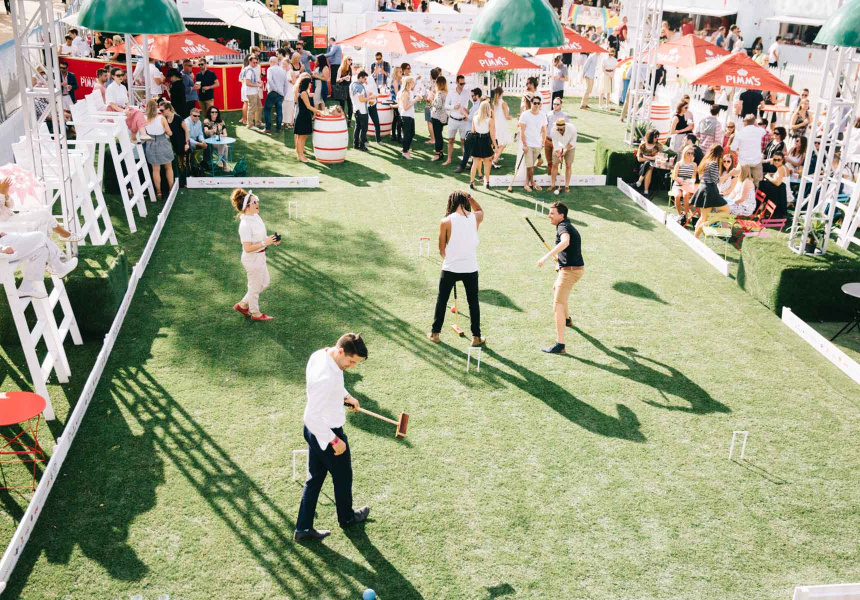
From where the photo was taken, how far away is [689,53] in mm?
19391

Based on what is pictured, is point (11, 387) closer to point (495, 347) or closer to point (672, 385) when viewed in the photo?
point (495, 347)

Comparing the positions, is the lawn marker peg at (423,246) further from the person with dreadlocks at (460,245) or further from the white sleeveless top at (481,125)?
the white sleeveless top at (481,125)

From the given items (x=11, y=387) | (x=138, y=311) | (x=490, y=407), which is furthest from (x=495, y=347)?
(x=11, y=387)

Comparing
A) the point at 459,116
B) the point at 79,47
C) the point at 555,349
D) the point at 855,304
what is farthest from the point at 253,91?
the point at 855,304

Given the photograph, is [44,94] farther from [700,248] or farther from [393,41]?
[393,41]

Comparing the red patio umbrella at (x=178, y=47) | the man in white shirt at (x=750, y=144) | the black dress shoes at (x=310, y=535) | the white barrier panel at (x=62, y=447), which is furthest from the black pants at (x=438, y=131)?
the black dress shoes at (x=310, y=535)

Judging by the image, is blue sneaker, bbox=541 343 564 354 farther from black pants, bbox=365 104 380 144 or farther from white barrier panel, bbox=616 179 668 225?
black pants, bbox=365 104 380 144

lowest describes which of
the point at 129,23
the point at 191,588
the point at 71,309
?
the point at 191,588

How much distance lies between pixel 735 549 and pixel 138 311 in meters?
7.15

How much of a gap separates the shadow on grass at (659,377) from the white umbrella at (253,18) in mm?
14246

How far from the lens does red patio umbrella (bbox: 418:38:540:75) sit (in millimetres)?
Result: 15094

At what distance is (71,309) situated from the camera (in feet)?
28.6

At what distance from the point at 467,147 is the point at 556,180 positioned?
191cm

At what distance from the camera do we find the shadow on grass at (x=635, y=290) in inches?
424
